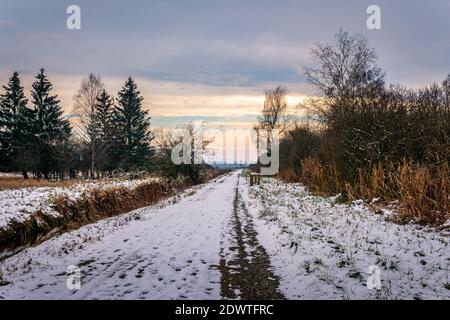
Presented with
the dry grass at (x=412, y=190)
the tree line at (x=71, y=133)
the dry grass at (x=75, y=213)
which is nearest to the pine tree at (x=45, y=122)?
the tree line at (x=71, y=133)

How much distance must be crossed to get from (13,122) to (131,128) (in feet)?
49.5

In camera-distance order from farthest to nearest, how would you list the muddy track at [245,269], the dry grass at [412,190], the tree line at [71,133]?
the tree line at [71,133]
the dry grass at [412,190]
the muddy track at [245,269]

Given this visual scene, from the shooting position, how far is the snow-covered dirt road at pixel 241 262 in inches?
207

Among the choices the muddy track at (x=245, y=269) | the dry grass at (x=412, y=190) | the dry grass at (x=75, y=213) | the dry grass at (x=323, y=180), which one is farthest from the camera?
the dry grass at (x=323, y=180)

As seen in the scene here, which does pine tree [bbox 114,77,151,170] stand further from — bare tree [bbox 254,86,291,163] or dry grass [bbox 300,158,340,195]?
dry grass [bbox 300,158,340,195]

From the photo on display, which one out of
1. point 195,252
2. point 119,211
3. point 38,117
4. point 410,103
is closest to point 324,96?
point 410,103

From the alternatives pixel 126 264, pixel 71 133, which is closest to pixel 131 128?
pixel 71 133

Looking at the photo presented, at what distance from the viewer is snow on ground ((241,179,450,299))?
17.2ft

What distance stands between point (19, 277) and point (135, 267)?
187cm

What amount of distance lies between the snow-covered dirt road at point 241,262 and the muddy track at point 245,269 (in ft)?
0.05

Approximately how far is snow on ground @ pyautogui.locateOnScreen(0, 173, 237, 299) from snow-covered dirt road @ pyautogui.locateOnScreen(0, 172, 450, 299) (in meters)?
0.02

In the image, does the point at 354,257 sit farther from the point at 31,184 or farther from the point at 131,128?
the point at 131,128

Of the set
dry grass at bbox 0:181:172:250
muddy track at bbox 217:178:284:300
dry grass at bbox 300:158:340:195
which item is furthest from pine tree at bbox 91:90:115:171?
muddy track at bbox 217:178:284:300

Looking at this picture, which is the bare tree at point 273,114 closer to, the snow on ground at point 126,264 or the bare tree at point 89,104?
the bare tree at point 89,104
